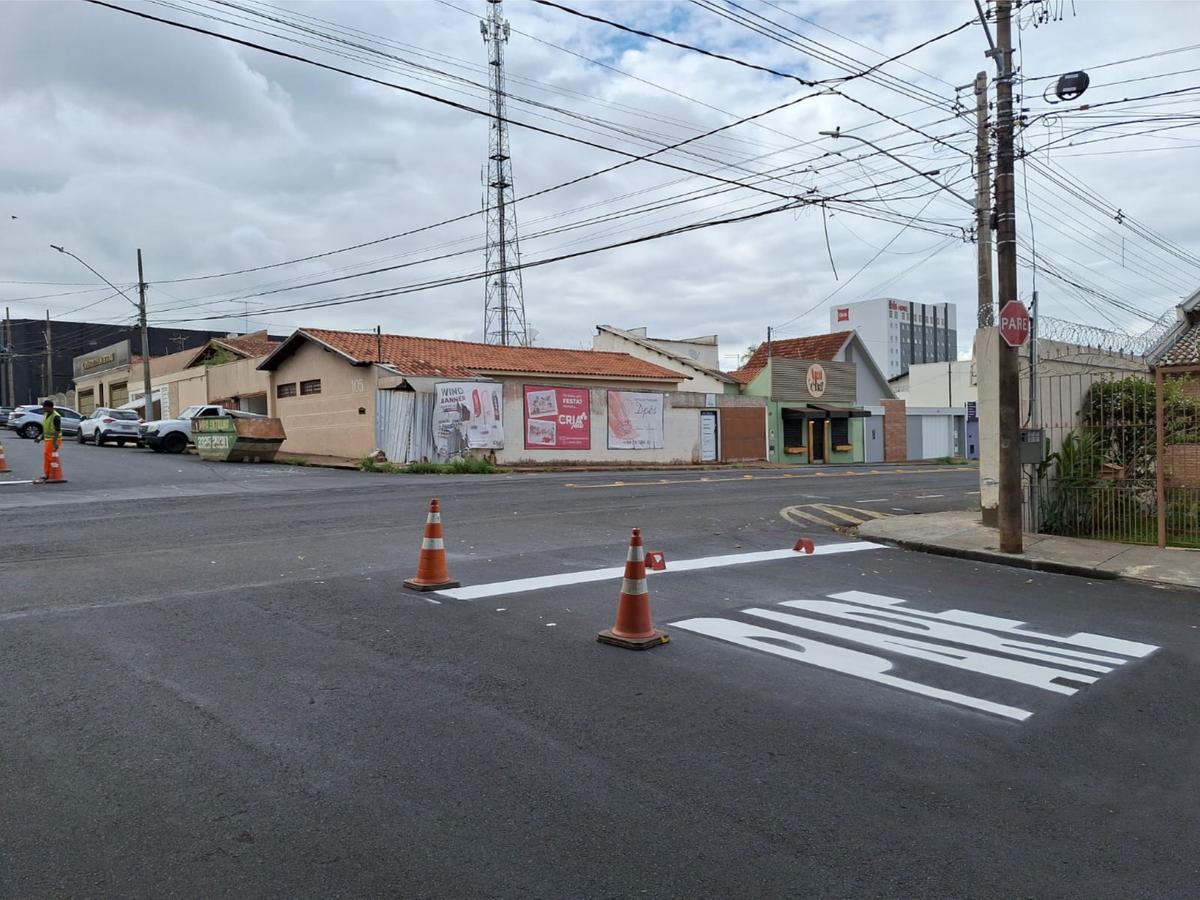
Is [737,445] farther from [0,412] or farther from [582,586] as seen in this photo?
[0,412]

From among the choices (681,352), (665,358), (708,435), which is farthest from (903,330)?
(708,435)

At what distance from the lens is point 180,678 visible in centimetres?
514

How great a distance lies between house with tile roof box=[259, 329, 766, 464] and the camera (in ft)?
92.4

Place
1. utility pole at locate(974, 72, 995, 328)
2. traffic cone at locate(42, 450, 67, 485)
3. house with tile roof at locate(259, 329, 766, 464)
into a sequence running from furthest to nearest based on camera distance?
house with tile roof at locate(259, 329, 766, 464) → traffic cone at locate(42, 450, 67, 485) → utility pole at locate(974, 72, 995, 328)

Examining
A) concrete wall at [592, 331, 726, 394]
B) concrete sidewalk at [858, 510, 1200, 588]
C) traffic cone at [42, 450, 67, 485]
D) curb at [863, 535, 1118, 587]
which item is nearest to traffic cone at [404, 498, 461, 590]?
curb at [863, 535, 1118, 587]

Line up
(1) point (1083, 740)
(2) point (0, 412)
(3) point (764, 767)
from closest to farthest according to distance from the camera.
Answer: (3) point (764, 767)
(1) point (1083, 740)
(2) point (0, 412)

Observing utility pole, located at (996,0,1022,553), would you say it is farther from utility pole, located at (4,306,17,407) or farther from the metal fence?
utility pole, located at (4,306,17,407)

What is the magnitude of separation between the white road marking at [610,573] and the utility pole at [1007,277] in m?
1.66

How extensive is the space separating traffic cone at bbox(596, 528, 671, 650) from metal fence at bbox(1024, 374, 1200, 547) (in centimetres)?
862

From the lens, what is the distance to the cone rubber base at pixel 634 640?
5980 mm

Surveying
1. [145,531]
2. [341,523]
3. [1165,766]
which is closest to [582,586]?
[1165,766]

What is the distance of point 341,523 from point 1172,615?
10.3 meters

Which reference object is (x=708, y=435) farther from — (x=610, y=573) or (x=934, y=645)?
(x=934, y=645)

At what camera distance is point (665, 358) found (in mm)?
46625
